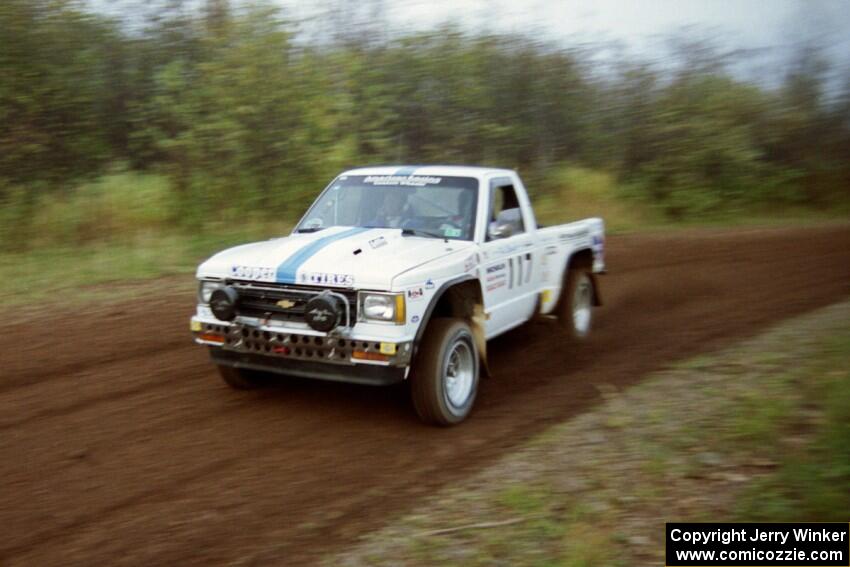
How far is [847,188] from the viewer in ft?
73.6

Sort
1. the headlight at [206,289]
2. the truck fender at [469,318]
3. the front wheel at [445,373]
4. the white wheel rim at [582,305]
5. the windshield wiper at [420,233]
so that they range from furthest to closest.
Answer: the white wheel rim at [582,305]
the windshield wiper at [420,233]
the headlight at [206,289]
the front wheel at [445,373]
the truck fender at [469,318]

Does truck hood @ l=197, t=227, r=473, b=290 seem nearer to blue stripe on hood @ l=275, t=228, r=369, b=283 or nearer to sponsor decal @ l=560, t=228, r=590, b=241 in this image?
blue stripe on hood @ l=275, t=228, r=369, b=283

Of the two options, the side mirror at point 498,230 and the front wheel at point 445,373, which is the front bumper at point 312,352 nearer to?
the front wheel at point 445,373

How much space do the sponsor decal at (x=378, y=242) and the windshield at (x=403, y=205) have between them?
1.31 feet

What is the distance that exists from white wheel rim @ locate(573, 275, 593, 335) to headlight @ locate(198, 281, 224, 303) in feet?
12.6

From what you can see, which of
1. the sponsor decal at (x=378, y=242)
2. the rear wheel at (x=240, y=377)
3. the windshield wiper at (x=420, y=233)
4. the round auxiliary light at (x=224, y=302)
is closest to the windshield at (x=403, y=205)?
the windshield wiper at (x=420, y=233)

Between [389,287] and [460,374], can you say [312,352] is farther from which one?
[460,374]

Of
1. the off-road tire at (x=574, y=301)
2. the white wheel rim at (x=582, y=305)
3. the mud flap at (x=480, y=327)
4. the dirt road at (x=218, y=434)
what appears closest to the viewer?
the dirt road at (x=218, y=434)

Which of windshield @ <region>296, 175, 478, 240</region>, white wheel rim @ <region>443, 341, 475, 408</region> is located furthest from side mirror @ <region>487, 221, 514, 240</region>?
white wheel rim @ <region>443, 341, 475, 408</region>

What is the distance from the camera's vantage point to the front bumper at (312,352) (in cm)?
512

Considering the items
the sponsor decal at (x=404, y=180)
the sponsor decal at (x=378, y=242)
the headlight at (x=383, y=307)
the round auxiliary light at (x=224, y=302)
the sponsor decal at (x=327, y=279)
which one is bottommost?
the headlight at (x=383, y=307)

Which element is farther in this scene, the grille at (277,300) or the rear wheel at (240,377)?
the rear wheel at (240,377)

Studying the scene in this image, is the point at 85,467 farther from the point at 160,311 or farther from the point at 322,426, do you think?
the point at 160,311

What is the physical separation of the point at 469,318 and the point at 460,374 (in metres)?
0.46
